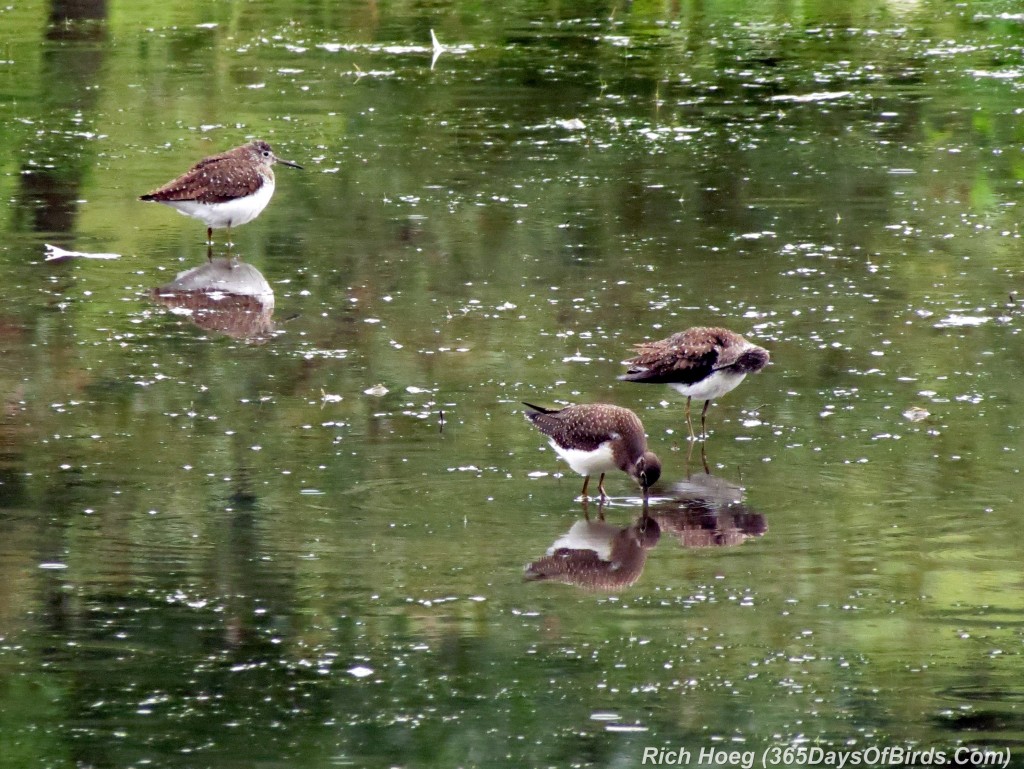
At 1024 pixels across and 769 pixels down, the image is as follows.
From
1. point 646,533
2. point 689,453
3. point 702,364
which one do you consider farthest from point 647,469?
point 702,364

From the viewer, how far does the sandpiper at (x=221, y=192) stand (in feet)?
47.5

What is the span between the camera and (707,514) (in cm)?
923

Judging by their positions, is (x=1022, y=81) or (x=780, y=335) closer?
(x=780, y=335)

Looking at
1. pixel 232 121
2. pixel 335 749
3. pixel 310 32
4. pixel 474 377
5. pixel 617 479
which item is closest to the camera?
pixel 335 749

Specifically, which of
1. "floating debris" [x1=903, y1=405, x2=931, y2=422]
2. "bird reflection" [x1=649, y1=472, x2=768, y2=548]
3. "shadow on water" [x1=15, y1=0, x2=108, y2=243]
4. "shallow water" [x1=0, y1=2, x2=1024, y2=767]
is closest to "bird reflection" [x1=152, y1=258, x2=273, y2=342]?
"shallow water" [x1=0, y1=2, x2=1024, y2=767]

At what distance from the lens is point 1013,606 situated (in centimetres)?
805

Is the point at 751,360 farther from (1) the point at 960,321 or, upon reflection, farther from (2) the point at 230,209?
(2) the point at 230,209

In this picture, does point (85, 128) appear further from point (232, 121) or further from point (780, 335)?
point (780, 335)

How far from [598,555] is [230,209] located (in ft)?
22.0

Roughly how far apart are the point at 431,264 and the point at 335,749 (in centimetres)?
749

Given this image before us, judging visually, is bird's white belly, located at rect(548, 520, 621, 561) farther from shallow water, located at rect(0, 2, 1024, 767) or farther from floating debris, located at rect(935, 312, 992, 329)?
floating debris, located at rect(935, 312, 992, 329)

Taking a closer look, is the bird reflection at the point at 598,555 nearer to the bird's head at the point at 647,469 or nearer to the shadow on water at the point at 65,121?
the bird's head at the point at 647,469

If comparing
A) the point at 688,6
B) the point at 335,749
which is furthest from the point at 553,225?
the point at 688,6

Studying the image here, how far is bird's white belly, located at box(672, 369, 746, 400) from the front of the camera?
34.2 ft
